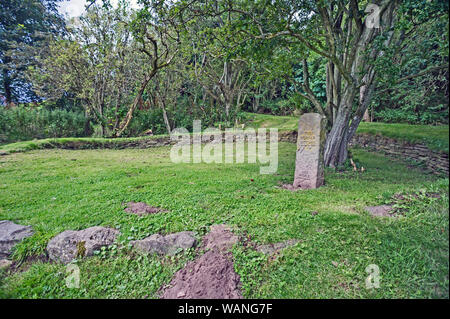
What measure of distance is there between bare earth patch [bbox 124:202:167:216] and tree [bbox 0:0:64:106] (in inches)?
449

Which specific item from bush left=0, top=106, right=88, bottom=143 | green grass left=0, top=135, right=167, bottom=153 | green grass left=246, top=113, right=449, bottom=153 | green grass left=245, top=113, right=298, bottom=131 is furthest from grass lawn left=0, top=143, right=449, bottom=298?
green grass left=245, top=113, right=298, bottom=131

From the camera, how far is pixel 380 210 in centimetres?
328

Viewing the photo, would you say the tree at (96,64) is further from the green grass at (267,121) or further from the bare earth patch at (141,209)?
the bare earth patch at (141,209)

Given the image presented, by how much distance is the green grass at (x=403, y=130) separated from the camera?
1753 millimetres

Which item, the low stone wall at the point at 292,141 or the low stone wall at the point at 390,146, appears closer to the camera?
the low stone wall at the point at 390,146

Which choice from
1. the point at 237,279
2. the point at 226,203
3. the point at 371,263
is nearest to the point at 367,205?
the point at 371,263

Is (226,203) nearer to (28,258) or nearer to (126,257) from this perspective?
(126,257)

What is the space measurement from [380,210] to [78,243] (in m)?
4.29

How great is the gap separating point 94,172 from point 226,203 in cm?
434

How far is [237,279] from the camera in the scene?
2.28 m

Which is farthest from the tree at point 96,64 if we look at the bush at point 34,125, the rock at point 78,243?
the rock at point 78,243

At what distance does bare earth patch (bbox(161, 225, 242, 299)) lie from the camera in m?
2.15

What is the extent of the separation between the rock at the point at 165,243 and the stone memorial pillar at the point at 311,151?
2.96 metres
